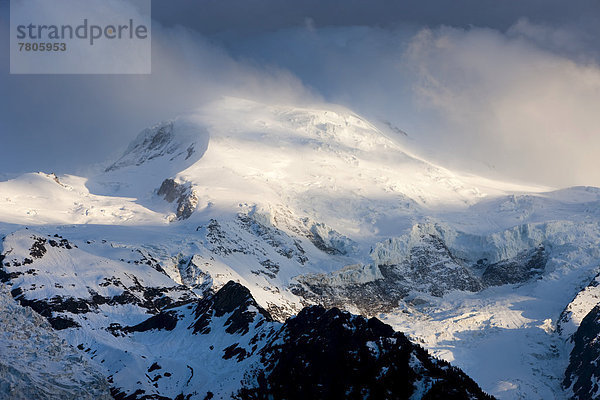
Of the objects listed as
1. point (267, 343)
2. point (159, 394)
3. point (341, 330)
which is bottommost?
point (159, 394)

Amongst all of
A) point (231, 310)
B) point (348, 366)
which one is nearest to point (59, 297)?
point (231, 310)

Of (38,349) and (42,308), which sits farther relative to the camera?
(42,308)

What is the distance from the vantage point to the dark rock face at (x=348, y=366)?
108013 millimetres

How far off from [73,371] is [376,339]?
57.4 metres

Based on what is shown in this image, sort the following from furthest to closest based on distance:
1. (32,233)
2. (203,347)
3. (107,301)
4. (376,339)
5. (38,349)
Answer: (32,233) → (107,301) → (203,347) → (376,339) → (38,349)

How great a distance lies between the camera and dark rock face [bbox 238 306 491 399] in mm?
108013

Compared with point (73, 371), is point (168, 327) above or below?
below

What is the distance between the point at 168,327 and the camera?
17100 centimetres

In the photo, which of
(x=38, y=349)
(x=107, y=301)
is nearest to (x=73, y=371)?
(x=38, y=349)

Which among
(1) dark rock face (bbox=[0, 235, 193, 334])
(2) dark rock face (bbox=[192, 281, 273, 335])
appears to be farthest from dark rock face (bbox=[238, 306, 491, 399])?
(1) dark rock face (bbox=[0, 235, 193, 334])

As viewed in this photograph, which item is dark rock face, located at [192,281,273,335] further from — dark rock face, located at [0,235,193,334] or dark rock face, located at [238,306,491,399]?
dark rock face, located at [238,306,491,399]

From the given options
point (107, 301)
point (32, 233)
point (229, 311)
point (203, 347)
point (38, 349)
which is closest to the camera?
point (38, 349)

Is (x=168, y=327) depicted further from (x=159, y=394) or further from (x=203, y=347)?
(x=159, y=394)

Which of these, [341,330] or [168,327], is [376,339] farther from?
[168,327]
